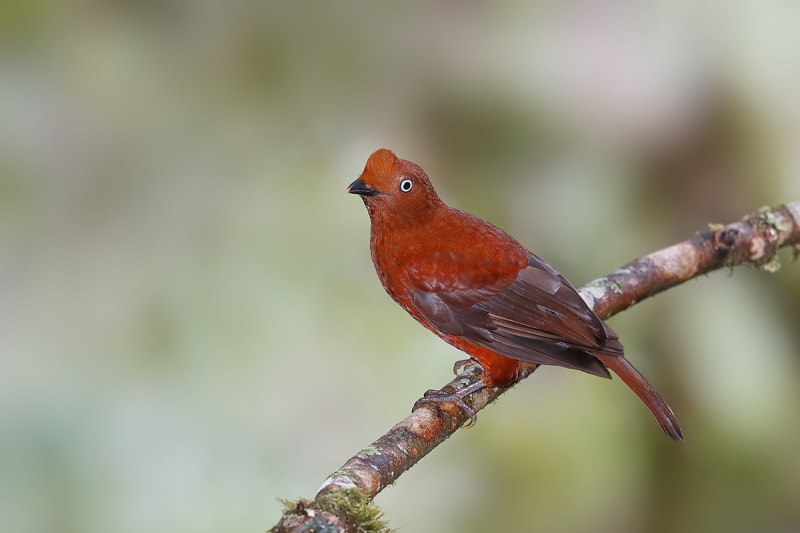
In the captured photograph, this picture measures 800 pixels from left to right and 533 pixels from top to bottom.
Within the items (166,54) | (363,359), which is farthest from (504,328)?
(166,54)

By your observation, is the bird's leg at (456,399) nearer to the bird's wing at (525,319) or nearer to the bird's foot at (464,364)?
the bird's wing at (525,319)

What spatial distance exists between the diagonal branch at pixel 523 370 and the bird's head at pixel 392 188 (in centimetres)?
62

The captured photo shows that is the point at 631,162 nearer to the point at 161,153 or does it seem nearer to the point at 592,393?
the point at 592,393

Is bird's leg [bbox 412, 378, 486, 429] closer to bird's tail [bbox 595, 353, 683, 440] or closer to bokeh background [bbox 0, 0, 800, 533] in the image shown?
bird's tail [bbox 595, 353, 683, 440]

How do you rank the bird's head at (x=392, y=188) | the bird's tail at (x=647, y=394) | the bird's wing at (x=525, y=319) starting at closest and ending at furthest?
the bird's tail at (x=647, y=394) → the bird's wing at (x=525, y=319) → the bird's head at (x=392, y=188)

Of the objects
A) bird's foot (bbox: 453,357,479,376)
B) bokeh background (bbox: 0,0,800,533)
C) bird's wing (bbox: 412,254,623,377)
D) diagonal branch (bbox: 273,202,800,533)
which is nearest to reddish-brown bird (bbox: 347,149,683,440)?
bird's wing (bbox: 412,254,623,377)

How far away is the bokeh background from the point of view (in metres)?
3.07

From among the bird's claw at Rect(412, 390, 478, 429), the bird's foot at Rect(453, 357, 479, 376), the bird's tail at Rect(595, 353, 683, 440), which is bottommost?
the bird's tail at Rect(595, 353, 683, 440)

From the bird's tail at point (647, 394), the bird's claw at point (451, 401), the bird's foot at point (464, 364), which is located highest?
the bird's foot at point (464, 364)

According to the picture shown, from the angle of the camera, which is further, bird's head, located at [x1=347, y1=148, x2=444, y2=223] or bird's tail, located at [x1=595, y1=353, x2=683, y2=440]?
bird's head, located at [x1=347, y1=148, x2=444, y2=223]

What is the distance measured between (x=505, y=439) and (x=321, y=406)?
0.91 meters

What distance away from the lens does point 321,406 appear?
129 inches

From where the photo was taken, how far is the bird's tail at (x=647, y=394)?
86.7 inches

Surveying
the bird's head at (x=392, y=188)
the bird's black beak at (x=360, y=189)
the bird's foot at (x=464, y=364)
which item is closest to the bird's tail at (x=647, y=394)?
the bird's foot at (x=464, y=364)
